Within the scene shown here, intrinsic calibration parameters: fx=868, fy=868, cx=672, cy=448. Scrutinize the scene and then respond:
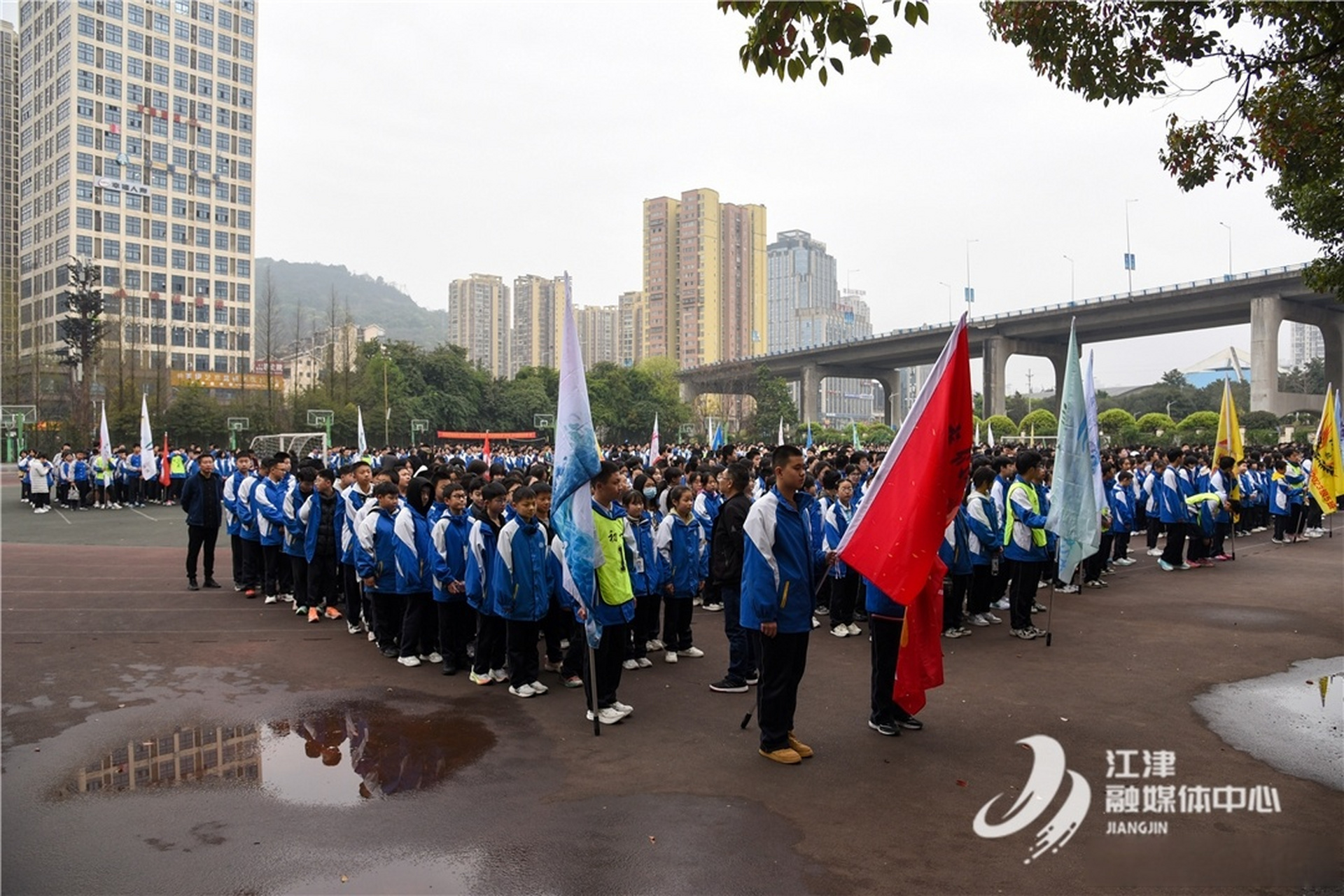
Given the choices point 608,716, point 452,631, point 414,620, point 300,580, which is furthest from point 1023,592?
point 300,580

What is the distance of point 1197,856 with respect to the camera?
177 inches

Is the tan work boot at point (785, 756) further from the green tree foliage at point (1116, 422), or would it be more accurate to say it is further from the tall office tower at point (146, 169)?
the tall office tower at point (146, 169)

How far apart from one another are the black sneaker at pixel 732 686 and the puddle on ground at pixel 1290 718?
11.5 ft

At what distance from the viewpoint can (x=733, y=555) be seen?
6.89 meters

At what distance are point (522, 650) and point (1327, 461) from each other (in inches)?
609

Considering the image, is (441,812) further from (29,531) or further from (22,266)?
(22,266)

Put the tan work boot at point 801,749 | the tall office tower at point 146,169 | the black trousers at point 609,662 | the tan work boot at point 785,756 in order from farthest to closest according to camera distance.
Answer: the tall office tower at point 146,169, the black trousers at point 609,662, the tan work boot at point 801,749, the tan work boot at point 785,756

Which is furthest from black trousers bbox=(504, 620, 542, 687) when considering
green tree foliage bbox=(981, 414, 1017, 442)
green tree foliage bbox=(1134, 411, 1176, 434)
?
green tree foliage bbox=(981, 414, 1017, 442)

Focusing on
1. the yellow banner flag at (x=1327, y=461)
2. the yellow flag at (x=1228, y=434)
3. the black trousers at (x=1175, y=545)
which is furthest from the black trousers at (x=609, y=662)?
the yellow banner flag at (x=1327, y=461)

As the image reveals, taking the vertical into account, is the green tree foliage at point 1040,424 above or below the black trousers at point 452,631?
above

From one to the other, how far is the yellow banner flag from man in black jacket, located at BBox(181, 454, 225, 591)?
18.2m

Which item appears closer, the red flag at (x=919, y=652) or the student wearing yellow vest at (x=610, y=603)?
the red flag at (x=919, y=652)

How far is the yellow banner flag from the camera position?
15438mm

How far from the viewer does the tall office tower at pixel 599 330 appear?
5837 inches
